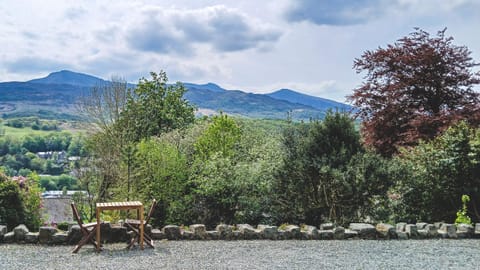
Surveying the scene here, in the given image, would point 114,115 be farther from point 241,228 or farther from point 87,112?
point 241,228

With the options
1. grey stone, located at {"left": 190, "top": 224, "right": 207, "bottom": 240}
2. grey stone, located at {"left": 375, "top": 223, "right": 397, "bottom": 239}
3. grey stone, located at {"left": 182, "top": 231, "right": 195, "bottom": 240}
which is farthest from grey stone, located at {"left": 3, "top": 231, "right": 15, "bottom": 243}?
grey stone, located at {"left": 375, "top": 223, "right": 397, "bottom": 239}

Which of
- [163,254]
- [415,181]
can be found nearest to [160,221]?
[163,254]

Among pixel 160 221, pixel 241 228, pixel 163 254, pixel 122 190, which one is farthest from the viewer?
pixel 122 190

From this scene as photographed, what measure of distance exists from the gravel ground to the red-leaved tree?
465 cm

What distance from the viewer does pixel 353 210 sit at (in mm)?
8578

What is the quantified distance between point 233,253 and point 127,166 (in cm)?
697

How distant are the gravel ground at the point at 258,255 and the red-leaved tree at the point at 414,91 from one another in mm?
4652

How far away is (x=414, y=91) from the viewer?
1173cm

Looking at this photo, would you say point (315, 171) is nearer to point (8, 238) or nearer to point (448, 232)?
point (448, 232)

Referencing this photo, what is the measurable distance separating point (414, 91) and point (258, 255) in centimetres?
752

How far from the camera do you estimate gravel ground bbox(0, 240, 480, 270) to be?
5.74 metres

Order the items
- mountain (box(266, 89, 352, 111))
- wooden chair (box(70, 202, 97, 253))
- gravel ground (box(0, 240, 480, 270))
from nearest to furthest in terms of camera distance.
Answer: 1. gravel ground (box(0, 240, 480, 270))
2. wooden chair (box(70, 202, 97, 253))
3. mountain (box(266, 89, 352, 111))

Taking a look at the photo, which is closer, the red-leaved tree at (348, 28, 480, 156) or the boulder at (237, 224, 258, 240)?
the boulder at (237, 224, 258, 240)

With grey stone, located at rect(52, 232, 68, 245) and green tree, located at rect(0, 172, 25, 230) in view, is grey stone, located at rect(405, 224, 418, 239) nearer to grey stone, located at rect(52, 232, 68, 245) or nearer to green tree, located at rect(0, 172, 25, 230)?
grey stone, located at rect(52, 232, 68, 245)
